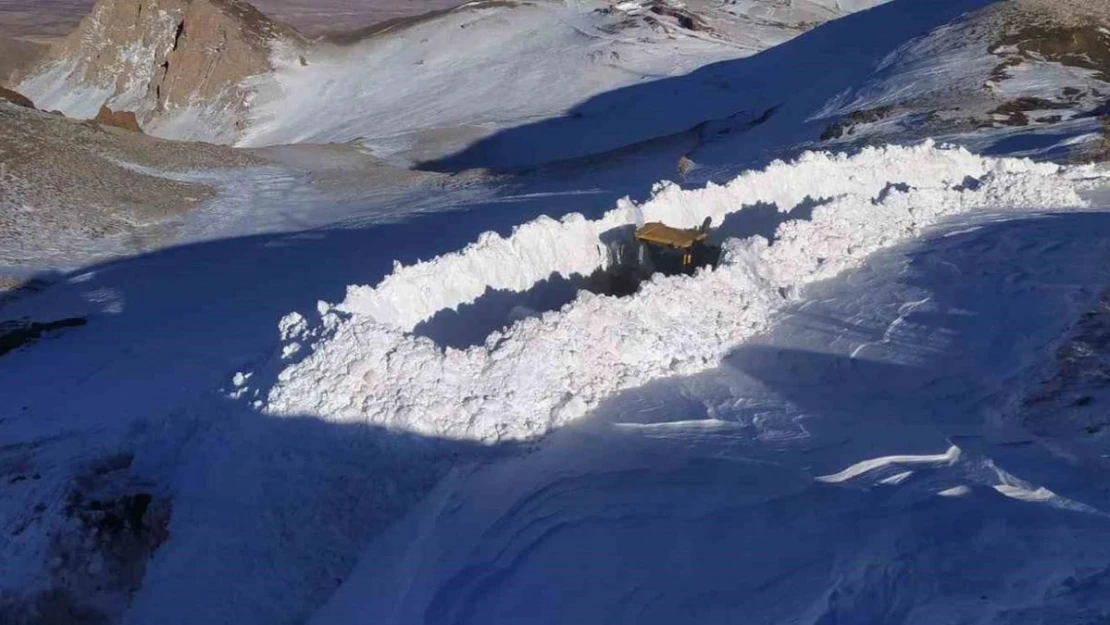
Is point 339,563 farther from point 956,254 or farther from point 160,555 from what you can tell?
point 956,254

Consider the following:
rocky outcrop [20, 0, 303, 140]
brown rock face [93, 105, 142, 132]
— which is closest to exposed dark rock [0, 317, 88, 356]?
brown rock face [93, 105, 142, 132]

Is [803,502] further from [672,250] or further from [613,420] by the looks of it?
[672,250]

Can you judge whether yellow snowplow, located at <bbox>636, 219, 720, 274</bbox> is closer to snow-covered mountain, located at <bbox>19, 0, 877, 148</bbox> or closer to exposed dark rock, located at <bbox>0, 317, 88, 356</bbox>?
exposed dark rock, located at <bbox>0, 317, 88, 356</bbox>

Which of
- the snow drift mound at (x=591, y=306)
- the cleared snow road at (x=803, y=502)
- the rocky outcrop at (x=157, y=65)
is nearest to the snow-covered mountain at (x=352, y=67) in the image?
the rocky outcrop at (x=157, y=65)

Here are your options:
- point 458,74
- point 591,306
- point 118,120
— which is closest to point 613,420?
point 591,306

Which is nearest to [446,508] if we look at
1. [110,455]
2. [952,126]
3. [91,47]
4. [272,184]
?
[110,455]

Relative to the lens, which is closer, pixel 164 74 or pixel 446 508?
pixel 446 508
